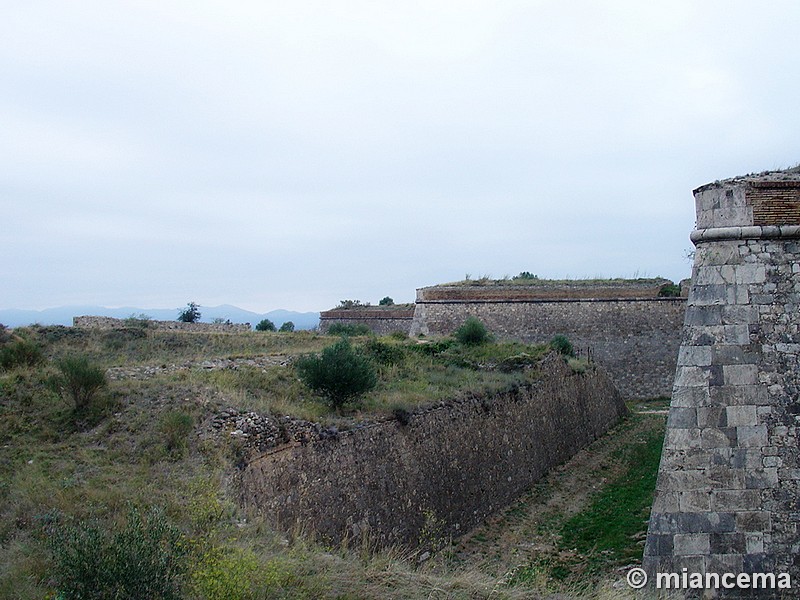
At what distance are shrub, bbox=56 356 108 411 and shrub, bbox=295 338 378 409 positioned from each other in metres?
3.58

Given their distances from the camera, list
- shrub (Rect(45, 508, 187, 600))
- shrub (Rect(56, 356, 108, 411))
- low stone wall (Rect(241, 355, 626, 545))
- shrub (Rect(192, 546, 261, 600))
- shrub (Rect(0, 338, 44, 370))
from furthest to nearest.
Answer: shrub (Rect(0, 338, 44, 370)) < shrub (Rect(56, 356, 108, 411)) < low stone wall (Rect(241, 355, 626, 545)) < shrub (Rect(192, 546, 261, 600)) < shrub (Rect(45, 508, 187, 600))

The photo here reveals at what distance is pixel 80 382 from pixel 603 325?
87.6ft

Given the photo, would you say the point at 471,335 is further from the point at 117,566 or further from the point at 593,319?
the point at 117,566

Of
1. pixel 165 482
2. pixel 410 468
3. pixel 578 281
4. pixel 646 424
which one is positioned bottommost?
pixel 646 424

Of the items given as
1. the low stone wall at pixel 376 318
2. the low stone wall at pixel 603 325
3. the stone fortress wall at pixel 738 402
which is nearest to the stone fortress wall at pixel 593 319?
the low stone wall at pixel 603 325

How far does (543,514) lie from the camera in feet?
50.1

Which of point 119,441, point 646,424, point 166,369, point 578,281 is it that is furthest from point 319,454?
point 578,281

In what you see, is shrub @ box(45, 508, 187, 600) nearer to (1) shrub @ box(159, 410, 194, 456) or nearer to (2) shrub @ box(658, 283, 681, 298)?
(1) shrub @ box(159, 410, 194, 456)

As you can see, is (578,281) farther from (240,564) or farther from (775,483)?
(240,564)

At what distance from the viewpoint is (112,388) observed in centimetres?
1181

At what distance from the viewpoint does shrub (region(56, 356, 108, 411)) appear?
11.1 meters

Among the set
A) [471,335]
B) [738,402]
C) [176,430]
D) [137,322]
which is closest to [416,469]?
[176,430]

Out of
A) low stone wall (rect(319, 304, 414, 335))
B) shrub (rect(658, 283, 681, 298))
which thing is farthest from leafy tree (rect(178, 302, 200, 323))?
shrub (rect(658, 283, 681, 298))

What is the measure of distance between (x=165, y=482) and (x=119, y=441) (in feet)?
5.18
